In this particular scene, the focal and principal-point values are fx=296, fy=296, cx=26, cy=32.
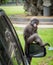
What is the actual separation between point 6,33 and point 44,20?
51.0 ft

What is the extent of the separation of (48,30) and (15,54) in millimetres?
12686

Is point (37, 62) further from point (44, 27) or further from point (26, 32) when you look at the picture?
point (44, 27)

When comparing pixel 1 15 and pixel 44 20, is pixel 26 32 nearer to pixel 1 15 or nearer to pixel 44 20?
pixel 1 15

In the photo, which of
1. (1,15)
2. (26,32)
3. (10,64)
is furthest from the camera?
(26,32)

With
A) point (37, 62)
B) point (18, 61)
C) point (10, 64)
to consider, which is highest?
point (10, 64)

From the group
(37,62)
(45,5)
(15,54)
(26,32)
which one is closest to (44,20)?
(45,5)

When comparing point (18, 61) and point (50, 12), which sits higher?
point (18, 61)

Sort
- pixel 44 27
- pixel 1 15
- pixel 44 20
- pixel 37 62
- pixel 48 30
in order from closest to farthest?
pixel 1 15, pixel 37 62, pixel 48 30, pixel 44 27, pixel 44 20

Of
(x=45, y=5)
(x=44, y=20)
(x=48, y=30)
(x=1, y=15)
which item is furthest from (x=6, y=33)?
(x=45, y=5)

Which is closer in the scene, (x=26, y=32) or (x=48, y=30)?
(x=26, y=32)

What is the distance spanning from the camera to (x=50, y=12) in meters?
19.7

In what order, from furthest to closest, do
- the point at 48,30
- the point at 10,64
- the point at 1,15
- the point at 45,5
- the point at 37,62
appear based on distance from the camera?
the point at 45,5 < the point at 48,30 < the point at 37,62 < the point at 1,15 < the point at 10,64

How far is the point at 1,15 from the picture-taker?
7.89ft

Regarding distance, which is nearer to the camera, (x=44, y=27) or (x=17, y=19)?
(x=44, y=27)
